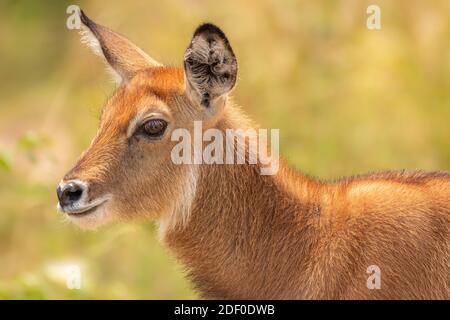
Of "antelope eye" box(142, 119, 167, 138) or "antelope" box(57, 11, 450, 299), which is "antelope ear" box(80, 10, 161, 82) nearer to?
"antelope" box(57, 11, 450, 299)

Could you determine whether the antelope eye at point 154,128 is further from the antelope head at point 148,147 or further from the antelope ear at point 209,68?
the antelope ear at point 209,68

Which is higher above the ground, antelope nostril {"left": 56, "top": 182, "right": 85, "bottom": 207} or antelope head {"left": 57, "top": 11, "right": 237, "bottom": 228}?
antelope head {"left": 57, "top": 11, "right": 237, "bottom": 228}

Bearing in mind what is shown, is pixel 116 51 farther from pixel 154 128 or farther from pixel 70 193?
pixel 70 193

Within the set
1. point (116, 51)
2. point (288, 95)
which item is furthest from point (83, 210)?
point (288, 95)

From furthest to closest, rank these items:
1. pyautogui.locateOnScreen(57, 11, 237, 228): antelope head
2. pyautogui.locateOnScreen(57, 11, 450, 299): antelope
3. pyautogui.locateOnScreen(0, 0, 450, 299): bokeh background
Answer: pyautogui.locateOnScreen(0, 0, 450, 299): bokeh background
pyautogui.locateOnScreen(57, 11, 237, 228): antelope head
pyautogui.locateOnScreen(57, 11, 450, 299): antelope

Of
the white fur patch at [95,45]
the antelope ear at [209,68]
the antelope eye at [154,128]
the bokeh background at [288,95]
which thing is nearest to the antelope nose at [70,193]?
the antelope eye at [154,128]

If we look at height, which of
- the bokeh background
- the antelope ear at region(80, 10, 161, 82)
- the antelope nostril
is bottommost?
the antelope nostril

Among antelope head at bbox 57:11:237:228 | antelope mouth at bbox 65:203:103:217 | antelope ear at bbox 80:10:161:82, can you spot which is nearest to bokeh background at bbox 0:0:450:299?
antelope ear at bbox 80:10:161:82

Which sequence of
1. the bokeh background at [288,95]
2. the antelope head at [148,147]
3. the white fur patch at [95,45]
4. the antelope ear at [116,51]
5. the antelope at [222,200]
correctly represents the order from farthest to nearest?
the bokeh background at [288,95]
the white fur patch at [95,45]
the antelope ear at [116,51]
the antelope head at [148,147]
the antelope at [222,200]

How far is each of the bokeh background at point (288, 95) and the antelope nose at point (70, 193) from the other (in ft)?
19.3

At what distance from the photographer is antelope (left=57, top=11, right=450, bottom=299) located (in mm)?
6707

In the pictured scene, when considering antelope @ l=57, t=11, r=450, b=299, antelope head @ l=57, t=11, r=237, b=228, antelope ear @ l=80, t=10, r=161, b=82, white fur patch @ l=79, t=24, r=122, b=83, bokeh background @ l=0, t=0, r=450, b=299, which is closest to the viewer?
antelope @ l=57, t=11, r=450, b=299

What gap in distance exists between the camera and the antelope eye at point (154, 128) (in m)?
6.87

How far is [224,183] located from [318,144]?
7.27m
